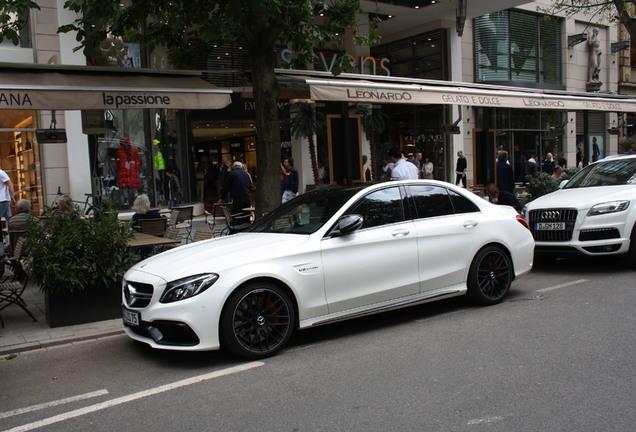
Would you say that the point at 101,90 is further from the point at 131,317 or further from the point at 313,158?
the point at 313,158

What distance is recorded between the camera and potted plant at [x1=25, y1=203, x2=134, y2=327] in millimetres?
6547

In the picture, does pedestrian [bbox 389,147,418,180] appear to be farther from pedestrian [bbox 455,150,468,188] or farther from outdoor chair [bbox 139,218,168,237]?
pedestrian [bbox 455,150,468,188]

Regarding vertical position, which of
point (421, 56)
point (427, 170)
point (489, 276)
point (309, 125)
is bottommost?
point (489, 276)

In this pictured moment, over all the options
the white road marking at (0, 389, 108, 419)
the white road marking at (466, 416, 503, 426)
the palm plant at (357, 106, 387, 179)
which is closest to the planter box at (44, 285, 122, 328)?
the white road marking at (0, 389, 108, 419)

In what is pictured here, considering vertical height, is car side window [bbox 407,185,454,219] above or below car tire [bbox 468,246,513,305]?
above

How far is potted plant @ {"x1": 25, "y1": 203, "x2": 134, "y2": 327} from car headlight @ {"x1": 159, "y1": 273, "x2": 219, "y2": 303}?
206 centimetres

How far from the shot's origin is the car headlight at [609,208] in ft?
27.5

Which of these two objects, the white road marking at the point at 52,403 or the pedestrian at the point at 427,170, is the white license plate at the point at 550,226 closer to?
the white road marking at the point at 52,403

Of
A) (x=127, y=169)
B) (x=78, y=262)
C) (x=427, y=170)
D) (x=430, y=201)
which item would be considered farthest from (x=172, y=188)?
(x=430, y=201)

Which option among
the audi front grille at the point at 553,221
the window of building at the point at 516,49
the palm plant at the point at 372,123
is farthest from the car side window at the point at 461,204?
the window of building at the point at 516,49

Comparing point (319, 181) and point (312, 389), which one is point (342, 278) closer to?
point (312, 389)

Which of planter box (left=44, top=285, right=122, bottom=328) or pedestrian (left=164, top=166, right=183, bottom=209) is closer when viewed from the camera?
planter box (left=44, top=285, right=122, bottom=328)

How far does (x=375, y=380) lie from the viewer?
4621 mm

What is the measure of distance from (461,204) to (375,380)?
299 centimetres
